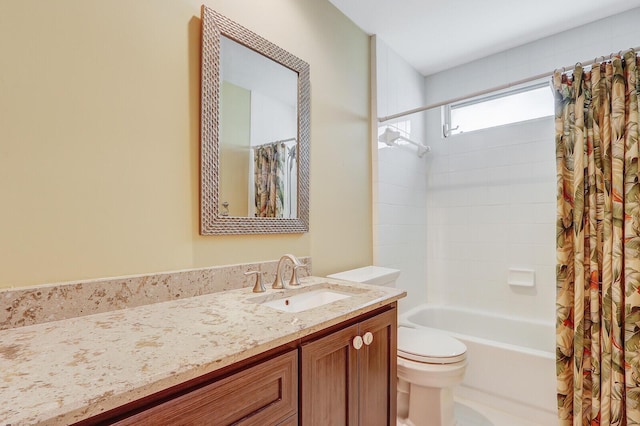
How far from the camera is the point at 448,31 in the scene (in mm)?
2281

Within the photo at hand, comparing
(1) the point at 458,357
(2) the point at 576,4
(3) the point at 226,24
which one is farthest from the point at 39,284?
(2) the point at 576,4

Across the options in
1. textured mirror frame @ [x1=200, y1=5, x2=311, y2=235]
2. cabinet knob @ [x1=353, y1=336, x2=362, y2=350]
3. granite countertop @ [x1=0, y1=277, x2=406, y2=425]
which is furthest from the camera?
textured mirror frame @ [x1=200, y1=5, x2=311, y2=235]

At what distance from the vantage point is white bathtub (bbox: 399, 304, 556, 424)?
190cm

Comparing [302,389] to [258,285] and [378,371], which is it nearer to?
[378,371]

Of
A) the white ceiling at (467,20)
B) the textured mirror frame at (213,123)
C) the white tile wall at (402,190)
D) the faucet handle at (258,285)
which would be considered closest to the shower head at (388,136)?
the white tile wall at (402,190)

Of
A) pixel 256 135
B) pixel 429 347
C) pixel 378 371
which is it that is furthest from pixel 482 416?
pixel 256 135

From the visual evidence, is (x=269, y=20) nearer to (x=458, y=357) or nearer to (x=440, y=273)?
(x=458, y=357)

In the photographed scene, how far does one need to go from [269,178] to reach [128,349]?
98 cm

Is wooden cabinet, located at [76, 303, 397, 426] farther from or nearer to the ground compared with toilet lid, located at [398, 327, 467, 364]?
farther from the ground

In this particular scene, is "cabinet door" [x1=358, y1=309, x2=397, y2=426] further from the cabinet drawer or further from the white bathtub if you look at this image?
the white bathtub

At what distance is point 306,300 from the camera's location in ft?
4.74

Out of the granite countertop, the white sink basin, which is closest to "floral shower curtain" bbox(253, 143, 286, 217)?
the white sink basin

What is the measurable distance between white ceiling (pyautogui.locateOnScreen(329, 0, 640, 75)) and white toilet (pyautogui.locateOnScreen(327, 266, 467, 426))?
5.31 ft

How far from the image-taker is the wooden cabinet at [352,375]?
0.95 meters
